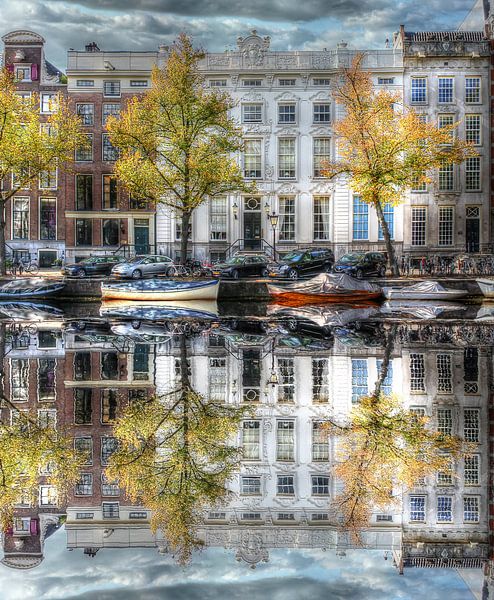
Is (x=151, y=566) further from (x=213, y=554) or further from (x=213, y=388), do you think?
(x=213, y=388)

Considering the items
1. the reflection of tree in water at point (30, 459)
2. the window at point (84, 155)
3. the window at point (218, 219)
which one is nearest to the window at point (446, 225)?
the window at point (218, 219)

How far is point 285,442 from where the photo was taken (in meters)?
7.89

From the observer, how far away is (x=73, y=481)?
21.4ft

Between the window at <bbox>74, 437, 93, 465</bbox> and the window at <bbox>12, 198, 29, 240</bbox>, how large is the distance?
49252 millimetres

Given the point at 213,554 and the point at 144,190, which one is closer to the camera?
the point at 213,554

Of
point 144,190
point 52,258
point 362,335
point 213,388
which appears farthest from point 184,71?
point 213,388

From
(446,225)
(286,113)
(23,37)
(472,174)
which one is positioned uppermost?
(23,37)

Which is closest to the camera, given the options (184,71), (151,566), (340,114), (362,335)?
(151,566)

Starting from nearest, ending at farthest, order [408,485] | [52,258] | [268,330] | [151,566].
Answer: [151,566], [408,485], [268,330], [52,258]

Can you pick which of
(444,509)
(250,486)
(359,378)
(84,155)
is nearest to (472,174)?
(84,155)

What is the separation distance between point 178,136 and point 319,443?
34.3 meters

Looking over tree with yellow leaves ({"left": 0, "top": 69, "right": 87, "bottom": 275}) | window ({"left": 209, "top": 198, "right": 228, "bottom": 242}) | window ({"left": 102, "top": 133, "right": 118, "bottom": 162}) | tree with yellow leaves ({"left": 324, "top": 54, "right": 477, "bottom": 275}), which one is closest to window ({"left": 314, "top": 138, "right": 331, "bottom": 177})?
tree with yellow leaves ({"left": 324, "top": 54, "right": 477, "bottom": 275})

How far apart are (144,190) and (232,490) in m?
36.1

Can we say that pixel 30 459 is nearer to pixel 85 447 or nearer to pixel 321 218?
pixel 85 447
